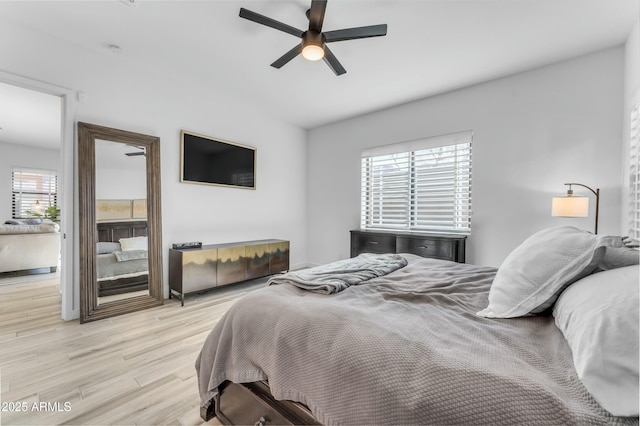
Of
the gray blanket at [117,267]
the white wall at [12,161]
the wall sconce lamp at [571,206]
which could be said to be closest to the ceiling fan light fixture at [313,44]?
the wall sconce lamp at [571,206]

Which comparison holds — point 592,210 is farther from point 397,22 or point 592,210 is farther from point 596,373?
point 596,373

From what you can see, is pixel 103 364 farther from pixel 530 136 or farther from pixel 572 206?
pixel 530 136

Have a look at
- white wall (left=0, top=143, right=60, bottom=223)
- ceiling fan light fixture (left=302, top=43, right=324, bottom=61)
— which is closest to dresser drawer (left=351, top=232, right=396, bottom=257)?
ceiling fan light fixture (left=302, top=43, right=324, bottom=61)

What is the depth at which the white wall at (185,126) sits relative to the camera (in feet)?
8.71

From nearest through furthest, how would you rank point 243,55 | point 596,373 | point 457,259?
point 596,373, point 243,55, point 457,259

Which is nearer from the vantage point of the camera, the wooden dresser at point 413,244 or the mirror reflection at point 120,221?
the mirror reflection at point 120,221

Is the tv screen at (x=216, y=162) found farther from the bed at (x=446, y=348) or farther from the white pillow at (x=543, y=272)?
the white pillow at (x=543, y=272)

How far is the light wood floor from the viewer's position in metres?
1.52

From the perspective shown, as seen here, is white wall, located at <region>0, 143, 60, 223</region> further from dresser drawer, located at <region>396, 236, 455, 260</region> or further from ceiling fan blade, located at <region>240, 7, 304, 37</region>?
dresser drawer, located at <region>396, 236, 455, 260</region>

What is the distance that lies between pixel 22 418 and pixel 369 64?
3.80 meters

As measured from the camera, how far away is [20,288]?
12.2 feet

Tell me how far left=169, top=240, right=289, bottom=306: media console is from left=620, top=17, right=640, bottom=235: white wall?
12.7 feet

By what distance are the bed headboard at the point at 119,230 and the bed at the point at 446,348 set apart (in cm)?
226

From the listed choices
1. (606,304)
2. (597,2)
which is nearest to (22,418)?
(606,304)
